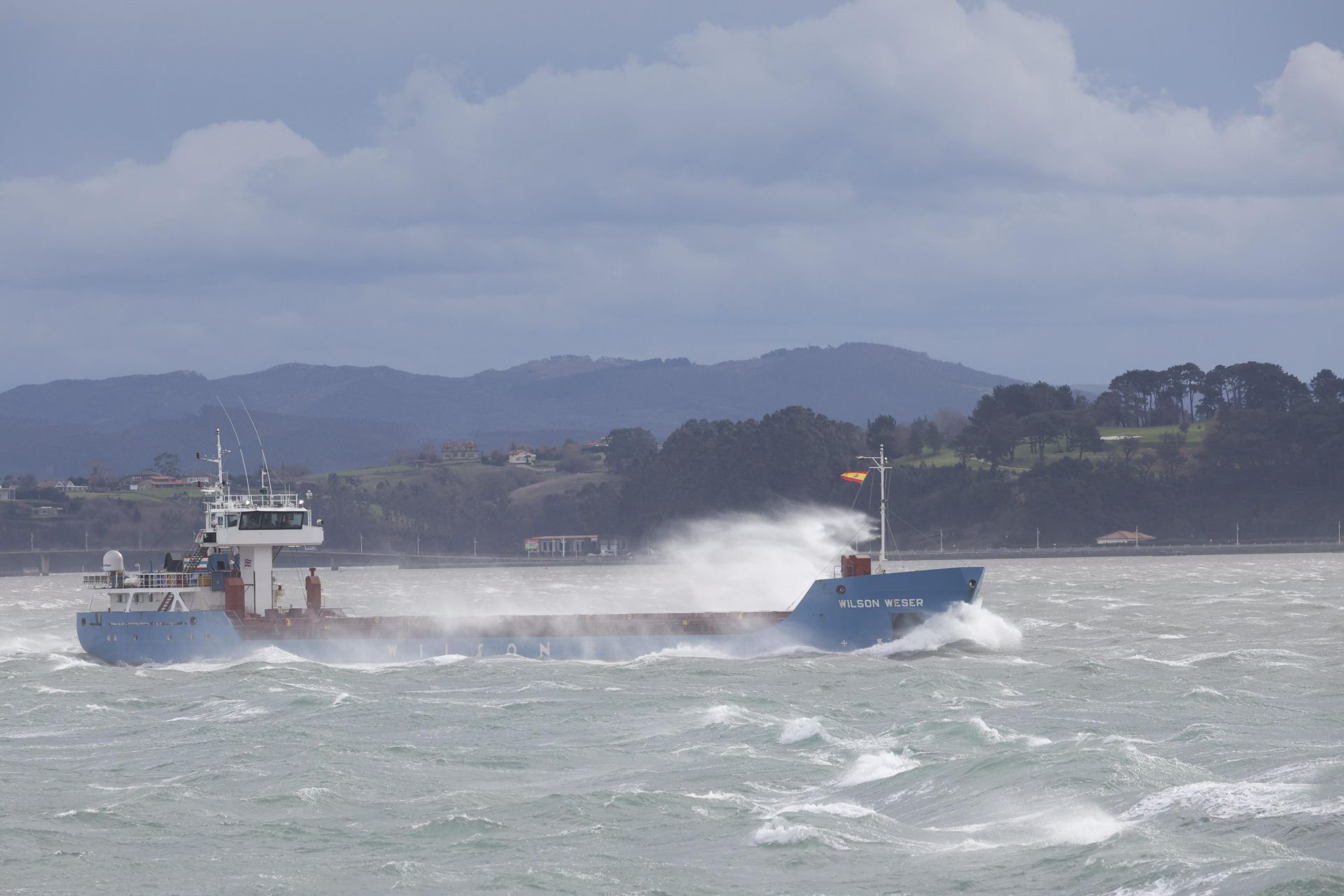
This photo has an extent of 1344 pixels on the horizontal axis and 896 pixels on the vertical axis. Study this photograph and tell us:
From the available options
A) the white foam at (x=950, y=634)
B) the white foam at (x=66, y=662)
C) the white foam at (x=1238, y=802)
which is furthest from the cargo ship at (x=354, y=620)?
the white foam at (x=1238, y=802)

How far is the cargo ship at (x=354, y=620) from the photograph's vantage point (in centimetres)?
5388

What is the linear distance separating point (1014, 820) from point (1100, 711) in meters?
11.9

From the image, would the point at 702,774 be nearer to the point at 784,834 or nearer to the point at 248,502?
the point at 784,834

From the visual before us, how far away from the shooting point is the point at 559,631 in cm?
5669

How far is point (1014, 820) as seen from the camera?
2609 cm

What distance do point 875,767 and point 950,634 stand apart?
76.8ft

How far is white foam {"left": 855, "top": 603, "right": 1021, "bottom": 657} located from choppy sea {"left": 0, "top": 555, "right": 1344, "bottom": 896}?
93 mm

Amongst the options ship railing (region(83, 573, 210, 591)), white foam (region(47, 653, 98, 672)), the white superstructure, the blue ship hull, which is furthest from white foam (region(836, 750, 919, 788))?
white foam (region(47, 653, 98, 672))

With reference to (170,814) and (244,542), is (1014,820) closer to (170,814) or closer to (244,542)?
(170,814)

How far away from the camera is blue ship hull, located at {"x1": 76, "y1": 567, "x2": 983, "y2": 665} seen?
53812mm

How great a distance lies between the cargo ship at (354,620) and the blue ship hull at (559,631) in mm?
36

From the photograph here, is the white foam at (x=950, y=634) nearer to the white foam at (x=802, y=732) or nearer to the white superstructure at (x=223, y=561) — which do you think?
the white foam at (x=802, y=732)

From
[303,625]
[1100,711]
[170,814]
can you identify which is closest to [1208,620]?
[1100,711]

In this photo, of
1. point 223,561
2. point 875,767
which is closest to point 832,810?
point 875,767
